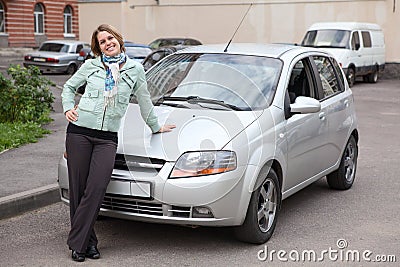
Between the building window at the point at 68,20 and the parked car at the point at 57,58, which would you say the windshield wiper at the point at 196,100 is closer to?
the parked car at the point at 57,58

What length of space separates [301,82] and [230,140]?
1.79 meters

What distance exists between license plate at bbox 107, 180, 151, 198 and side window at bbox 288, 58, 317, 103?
1990 mm

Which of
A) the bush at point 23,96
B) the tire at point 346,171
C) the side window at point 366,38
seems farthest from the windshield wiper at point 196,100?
the side window at point 366,38

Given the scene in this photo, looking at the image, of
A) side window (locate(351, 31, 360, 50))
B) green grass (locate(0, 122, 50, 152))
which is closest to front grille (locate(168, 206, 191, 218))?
green grass (locate(0, 122, 50, 152))

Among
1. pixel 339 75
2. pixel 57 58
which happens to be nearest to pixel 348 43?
pixel 57 58

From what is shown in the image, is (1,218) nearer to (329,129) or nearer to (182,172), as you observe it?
(182,172)

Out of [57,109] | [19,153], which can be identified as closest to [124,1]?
[57,109]

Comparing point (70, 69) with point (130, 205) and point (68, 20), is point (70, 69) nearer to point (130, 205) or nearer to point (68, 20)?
point (68, 20)

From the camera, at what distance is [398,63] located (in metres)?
28.9

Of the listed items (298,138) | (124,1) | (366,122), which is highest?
(124,1)

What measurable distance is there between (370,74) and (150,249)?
73.9ft

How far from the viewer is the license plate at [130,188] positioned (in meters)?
5.29

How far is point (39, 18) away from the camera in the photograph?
46.3 m

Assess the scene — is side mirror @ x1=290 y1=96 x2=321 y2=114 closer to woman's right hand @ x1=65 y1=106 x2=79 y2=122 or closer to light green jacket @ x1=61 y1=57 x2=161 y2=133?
light green jacket @ x1=61 y1=57 x2=161 y2=133
